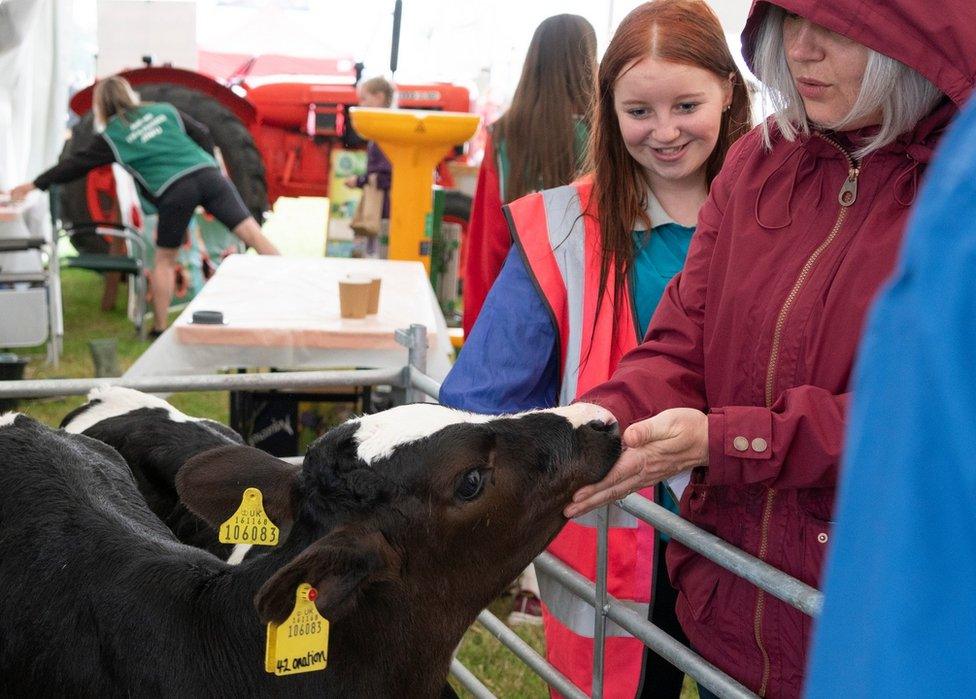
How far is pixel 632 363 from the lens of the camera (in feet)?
6.49

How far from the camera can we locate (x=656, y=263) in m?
2.42

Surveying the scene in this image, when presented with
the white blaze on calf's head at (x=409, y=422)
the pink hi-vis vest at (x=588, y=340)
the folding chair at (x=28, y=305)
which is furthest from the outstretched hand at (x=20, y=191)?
the white blaze on calf's head at (x=409, y=422)

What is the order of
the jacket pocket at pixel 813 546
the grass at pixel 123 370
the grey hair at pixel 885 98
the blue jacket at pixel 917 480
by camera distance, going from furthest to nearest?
1. the grass at pixel 123 370
2. the jacket pocket at pixel 813 546
3. the grey hair at pixel 885 98
4. the blue jacket at pixel 917 480

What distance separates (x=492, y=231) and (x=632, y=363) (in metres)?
1.81

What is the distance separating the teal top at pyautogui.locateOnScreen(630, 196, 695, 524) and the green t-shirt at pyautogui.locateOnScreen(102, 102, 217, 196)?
A: 677cm

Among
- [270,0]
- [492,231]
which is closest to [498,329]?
[492,231]

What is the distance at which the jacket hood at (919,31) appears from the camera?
1441 millimetres

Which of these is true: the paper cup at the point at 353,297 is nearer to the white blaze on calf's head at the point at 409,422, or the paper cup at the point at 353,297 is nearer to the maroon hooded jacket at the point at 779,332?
the white blaze on calf's head at the point at 409,422

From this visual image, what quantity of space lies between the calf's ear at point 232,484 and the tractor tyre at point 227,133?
8722 mm

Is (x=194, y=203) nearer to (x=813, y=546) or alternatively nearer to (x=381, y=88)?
(x=381, y=88)

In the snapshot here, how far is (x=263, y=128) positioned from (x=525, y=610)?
8736 millimetres

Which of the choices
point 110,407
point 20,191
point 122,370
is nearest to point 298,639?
point 110,407

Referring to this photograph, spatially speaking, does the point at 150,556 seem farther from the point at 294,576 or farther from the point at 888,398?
the point at 888,398

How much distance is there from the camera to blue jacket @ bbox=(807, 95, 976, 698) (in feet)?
1.82
